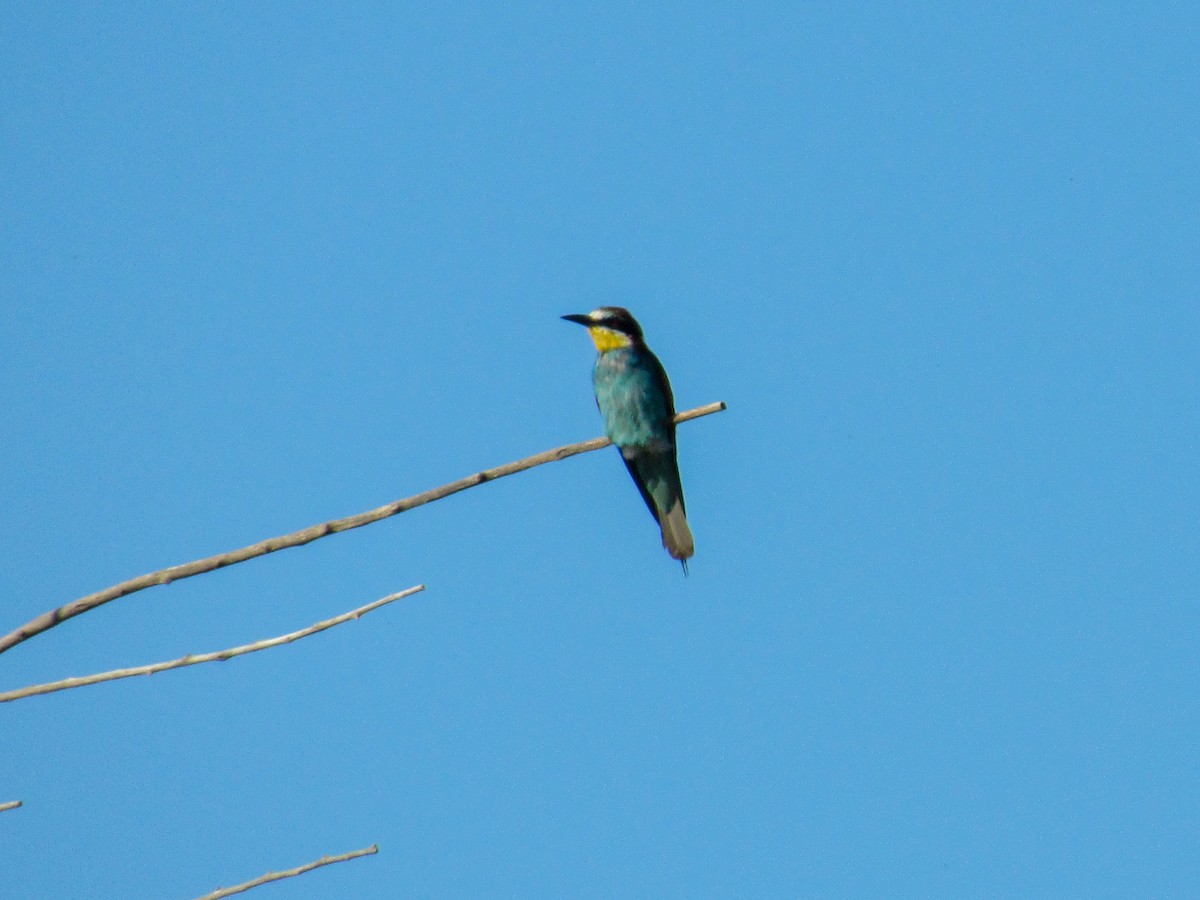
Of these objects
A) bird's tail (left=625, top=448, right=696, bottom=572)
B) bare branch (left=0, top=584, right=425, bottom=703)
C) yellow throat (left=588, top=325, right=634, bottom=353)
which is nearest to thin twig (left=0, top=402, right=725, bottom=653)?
bare branch (left=0, top=584, right=425, bottom=703)

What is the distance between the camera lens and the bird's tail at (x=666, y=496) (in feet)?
19.9

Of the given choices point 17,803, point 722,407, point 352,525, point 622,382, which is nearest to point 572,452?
point 722,407

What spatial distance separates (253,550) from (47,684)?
1.17ft

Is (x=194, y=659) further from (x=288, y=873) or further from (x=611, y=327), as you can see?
(x=611, y=327)

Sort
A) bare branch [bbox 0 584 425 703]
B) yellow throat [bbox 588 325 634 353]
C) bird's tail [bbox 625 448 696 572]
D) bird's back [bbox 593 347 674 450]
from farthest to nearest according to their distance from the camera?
yellow throat [bbox 588 325 634 353] < bird's back [bbox 593 347 674 450] < bird's tail [bbox 625 448 696 572] < bare branch [bbox 0 584 425 703]

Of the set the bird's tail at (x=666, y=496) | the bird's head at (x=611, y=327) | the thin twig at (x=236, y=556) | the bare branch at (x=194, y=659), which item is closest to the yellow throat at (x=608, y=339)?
the bird's head at (x=611, y=327)

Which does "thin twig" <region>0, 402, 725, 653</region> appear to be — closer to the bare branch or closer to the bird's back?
the bare branch

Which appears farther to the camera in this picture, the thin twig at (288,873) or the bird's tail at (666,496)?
the bird's tail at (666,496)

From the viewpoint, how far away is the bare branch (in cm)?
195

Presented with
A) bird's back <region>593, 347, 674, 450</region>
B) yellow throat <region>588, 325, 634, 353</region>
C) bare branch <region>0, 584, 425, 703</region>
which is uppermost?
yellow throat <region>588, 325, 634, 353</region>

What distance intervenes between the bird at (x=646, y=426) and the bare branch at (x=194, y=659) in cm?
376

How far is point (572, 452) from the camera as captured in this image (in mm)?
3182

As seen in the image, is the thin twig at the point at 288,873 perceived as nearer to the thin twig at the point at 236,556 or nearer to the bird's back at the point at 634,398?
the thin twig at the point at 236,556

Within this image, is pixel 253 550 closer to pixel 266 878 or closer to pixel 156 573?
pixel 156 573
